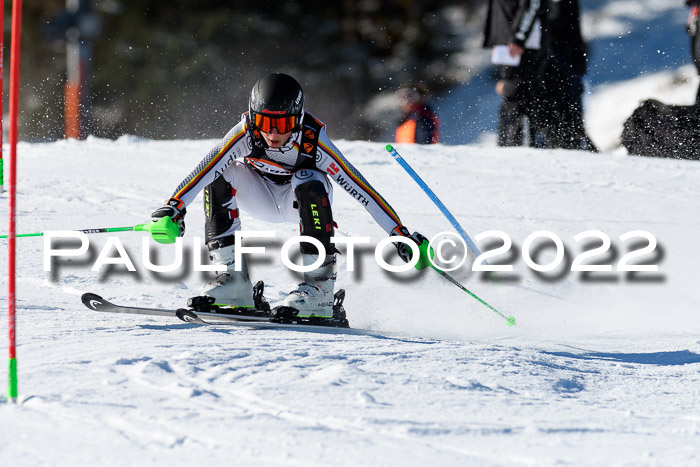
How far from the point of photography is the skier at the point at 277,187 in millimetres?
4320

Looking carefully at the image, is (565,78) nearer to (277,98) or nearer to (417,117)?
(417,117)

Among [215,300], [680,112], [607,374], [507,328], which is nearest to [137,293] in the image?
[215,300]

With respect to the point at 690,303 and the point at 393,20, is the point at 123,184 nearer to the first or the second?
the point at 690,303

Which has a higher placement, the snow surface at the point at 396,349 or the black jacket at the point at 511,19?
the black jacket at the point at 511,19

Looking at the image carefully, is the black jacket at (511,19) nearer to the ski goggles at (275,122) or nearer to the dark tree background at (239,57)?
the ski goggles at (275,122)

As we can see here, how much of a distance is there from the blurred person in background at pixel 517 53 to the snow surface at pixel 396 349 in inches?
38.7

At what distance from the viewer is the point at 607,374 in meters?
3.82

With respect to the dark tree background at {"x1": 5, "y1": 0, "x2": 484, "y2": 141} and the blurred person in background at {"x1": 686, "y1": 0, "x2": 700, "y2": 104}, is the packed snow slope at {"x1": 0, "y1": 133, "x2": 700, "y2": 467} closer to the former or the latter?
the blurred person in background at {"x1": 686, "y1": 0, "x2": 700, "y2": 104}

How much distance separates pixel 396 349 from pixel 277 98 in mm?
1238

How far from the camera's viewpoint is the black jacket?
8.72 meters

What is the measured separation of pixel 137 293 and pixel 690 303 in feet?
10.5

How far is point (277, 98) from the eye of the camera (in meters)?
4.27

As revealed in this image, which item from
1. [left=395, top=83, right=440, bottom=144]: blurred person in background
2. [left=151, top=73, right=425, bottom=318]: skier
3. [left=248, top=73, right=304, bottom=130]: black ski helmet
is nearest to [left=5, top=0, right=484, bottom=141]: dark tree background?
[left=395, top=83, right=440, bottom=144]: blurred person in background

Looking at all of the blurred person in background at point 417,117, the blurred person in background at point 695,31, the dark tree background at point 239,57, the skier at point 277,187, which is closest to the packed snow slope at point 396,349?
the skier at point 277,187
